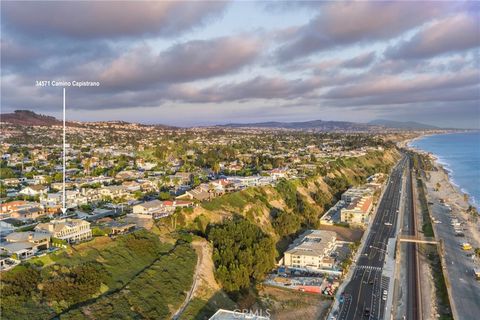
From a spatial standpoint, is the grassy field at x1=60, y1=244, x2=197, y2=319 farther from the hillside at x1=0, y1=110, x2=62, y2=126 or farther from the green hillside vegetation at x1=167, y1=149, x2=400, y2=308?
the hillside at x1=0, y1=110, x2=62, y2=126

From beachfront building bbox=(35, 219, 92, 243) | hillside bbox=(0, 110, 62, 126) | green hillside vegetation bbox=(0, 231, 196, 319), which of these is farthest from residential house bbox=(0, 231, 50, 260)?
hillside bbox=(0, 110, 62, 126)

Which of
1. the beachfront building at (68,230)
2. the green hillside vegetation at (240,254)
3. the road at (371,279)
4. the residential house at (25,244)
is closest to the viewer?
the residential house at (25,244)

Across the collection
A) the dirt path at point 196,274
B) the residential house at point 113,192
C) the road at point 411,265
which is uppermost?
the residential house at point 113,192

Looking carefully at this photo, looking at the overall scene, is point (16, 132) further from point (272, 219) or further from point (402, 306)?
point (402, 306)

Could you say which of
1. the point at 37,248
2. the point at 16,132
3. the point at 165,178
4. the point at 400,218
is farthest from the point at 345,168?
the point at 16,132

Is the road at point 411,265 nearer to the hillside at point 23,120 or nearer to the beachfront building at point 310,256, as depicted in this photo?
the beachfront building at point 310,256

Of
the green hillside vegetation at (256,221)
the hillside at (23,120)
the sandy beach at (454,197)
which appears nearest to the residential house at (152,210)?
the green hillside vegetation at (256,221)
